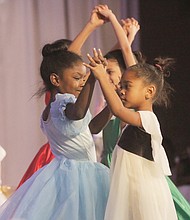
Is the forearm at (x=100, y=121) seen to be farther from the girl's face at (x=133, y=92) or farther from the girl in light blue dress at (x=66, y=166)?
the girl's face at (x=133, y=92)

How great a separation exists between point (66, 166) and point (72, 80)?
25 cm

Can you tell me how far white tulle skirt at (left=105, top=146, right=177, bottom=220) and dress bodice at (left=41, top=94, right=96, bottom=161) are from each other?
17 centimetres

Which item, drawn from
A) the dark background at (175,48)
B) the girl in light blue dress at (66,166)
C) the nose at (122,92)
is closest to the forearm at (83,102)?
the girl in light blue dress at (66,166)

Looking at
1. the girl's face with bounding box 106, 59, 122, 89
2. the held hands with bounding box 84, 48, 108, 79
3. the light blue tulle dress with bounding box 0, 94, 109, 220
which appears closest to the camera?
the held hands with bounding box 84, 48, 108, 79

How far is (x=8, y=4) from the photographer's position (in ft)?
10.8

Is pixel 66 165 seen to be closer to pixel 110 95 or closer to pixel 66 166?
pixel 66 166

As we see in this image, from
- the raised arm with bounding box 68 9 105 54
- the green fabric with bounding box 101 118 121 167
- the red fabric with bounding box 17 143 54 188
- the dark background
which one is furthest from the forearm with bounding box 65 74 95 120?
the dark background

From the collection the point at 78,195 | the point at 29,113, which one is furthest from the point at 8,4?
the point at 78,195

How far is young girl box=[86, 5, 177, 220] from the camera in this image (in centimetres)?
176

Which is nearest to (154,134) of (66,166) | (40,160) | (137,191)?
(137,191)

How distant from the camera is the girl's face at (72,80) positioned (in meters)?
2.00

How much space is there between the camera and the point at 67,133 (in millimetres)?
1940

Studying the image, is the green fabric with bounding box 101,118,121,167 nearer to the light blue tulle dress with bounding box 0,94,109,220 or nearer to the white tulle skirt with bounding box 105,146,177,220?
the light blue tulle dress with bounding box 0,94,109,220

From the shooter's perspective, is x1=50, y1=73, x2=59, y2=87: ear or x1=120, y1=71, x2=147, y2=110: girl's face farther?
x1=50, y1=73, x2=59, y2=87: ear
